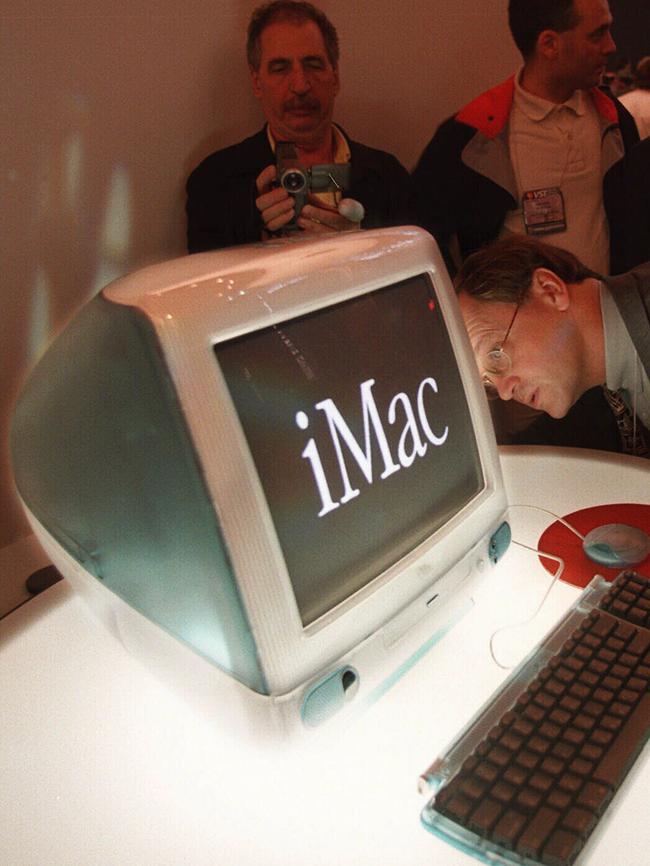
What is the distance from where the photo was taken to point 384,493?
79cm

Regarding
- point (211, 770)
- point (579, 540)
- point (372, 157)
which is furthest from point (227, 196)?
point (211, 770)

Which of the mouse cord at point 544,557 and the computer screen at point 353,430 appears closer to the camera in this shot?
the computer screen at point 353,430

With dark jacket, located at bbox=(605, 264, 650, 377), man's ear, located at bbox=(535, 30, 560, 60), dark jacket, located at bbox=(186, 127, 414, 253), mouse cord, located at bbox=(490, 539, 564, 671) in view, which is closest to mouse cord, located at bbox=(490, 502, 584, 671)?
mouse cord, located at bbox=(490, 539, 564, 671)

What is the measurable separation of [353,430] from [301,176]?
91cm

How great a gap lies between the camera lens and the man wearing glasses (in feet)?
1.26

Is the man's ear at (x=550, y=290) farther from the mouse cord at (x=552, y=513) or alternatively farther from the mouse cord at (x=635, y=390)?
the mouse cord at (x=552, y=513)

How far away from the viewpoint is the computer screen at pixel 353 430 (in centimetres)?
67

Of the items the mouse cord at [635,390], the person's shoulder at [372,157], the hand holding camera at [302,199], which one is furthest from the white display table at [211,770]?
the person's shoulder at [372,157]

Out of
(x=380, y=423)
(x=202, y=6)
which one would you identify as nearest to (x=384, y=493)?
(x=380, y=423)

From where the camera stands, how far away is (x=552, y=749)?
0.69 metres

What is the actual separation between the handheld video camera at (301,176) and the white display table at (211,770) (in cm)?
91

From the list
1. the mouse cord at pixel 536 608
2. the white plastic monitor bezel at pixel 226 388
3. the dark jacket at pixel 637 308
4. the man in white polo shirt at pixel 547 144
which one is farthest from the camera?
the man in white polo shirt at pixel 547 144

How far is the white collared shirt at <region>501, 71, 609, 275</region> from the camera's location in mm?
1706

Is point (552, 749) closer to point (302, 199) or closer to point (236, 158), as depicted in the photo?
point (302, 199)
